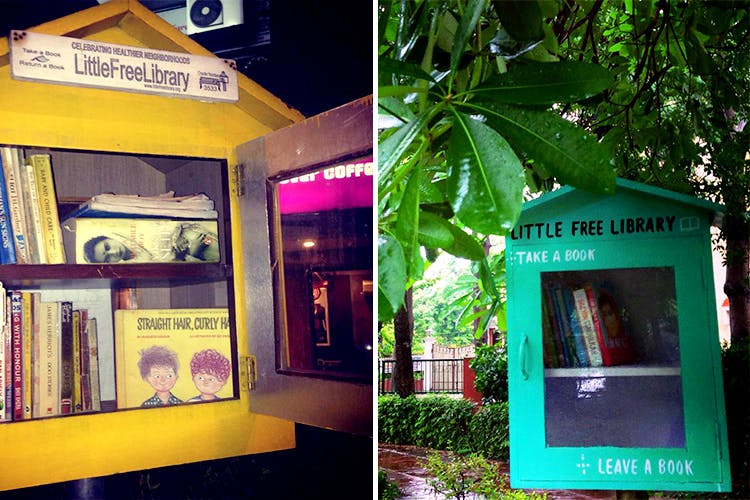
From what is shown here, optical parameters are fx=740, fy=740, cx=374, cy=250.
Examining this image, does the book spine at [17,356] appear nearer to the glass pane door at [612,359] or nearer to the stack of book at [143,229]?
the stack of book at [143,229]

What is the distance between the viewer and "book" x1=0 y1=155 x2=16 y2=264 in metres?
1.21

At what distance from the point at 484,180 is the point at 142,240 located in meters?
0.64

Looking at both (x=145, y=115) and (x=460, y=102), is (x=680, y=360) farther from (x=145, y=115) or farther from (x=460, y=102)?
(x=145, y=115)

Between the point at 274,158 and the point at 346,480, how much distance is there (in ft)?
2.23

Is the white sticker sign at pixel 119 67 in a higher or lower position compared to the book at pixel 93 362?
higher

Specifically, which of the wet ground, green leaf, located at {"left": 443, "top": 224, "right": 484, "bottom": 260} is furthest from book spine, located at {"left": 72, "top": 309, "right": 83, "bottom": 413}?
the wet ground

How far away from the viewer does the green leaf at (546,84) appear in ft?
3.79

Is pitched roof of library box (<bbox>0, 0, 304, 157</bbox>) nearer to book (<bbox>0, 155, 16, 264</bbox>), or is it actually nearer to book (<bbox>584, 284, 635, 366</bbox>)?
book (<bbox>0, 155, 16, 264</bbox>)

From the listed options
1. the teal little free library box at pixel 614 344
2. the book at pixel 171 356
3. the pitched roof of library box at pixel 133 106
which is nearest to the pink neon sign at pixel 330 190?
the pitched roof of library box at pixel 133 106

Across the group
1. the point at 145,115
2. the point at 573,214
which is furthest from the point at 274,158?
the point at 573,214

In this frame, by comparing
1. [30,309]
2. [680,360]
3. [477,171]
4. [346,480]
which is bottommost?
[346,480]

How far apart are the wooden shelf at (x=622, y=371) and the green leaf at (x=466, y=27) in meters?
1.09

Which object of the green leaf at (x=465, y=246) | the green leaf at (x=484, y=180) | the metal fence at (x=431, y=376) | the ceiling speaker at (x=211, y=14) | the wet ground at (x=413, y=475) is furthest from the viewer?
the metal fence at (x=431, y=376)

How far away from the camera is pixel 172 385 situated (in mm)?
1357
